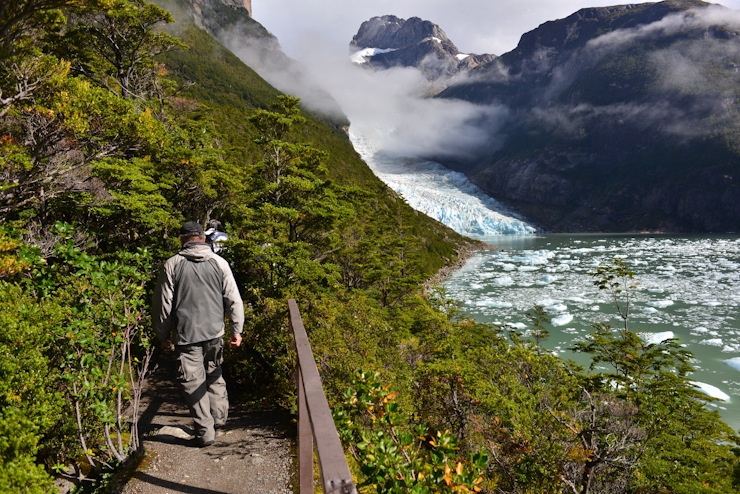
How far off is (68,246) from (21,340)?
640mm

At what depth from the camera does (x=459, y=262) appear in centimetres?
3547

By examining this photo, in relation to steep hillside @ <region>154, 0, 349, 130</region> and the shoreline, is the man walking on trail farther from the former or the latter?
steep hillside @ <region>154, 0, 349, 130</region>

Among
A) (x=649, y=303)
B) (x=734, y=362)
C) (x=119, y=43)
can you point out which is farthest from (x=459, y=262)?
(x=119, y=43)

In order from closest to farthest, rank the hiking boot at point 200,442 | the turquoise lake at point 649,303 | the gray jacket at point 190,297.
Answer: the gray jacket at point 190,297, the hiking boot at point 200,442, the turquoise lake at point 649,303

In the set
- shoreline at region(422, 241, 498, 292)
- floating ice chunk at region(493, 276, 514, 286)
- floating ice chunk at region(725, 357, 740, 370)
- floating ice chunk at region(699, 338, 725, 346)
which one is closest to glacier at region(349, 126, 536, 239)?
shoreline at region(422, 241, 498, 292)

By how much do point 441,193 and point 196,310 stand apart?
2997 inches

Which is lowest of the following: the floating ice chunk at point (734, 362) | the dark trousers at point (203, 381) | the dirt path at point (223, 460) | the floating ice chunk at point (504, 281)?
the floating ice chunk at point (734, 362)

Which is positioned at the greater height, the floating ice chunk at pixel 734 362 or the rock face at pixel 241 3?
the rock face at pixel 241 3

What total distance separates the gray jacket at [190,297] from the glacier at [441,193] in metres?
29.6

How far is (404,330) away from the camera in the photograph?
9211 mm

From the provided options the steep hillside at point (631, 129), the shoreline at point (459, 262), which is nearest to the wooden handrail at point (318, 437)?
the shoreline at point (459, 262)

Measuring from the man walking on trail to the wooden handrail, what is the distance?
939mm

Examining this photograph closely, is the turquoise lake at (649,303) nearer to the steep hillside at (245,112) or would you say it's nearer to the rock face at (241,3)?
the steep hillside at (245,112)

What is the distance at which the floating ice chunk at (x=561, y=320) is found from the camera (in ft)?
52.5
